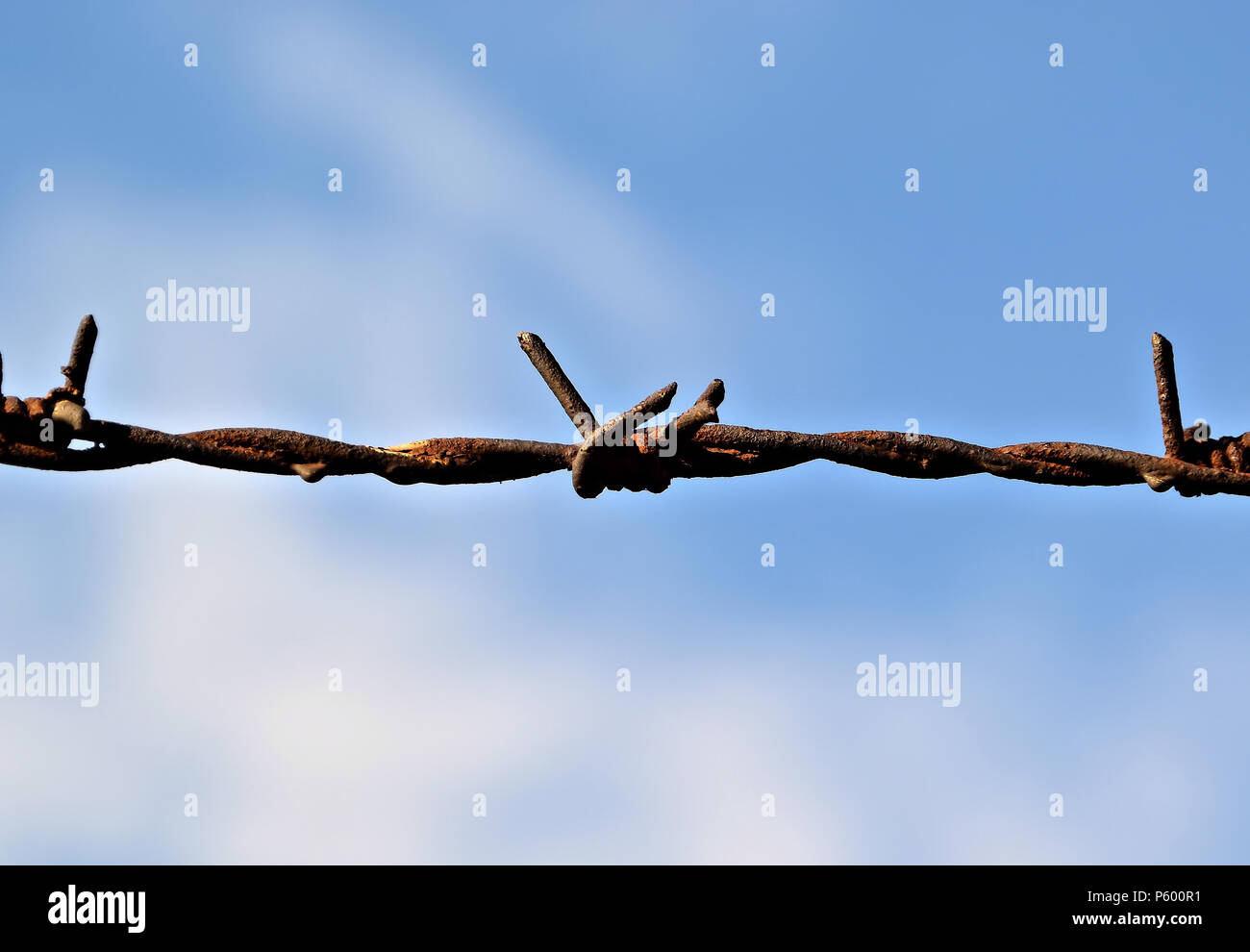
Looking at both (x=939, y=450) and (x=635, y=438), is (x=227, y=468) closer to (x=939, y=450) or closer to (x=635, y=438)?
(x=635, y=438)

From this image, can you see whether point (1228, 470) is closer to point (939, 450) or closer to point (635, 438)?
point (939, 450)

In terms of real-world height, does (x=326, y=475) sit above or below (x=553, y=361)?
below
